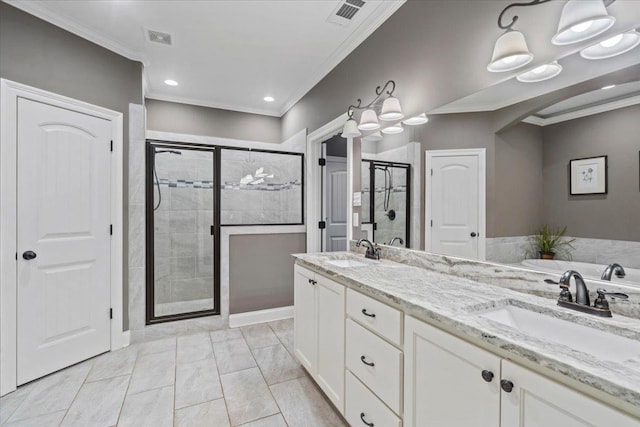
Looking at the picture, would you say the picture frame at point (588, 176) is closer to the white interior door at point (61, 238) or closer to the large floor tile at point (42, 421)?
the large floor tile at point (42, 421)

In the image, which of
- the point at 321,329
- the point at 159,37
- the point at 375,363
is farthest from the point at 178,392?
the point at 159,37

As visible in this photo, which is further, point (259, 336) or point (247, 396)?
point (259, 336)

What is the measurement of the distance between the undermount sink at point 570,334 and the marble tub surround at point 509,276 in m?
Answer: 0.18

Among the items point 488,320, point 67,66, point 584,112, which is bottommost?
point 488,320

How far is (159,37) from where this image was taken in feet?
8.84

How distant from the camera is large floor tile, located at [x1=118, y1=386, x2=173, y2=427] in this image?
180 centimetres

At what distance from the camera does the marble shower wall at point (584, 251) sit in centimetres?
112

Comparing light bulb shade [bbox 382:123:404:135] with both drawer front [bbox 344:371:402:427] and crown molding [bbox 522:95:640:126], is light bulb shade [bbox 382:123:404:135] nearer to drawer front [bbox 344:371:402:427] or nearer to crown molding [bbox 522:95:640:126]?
crown molding [bbox 522:95:640:126]

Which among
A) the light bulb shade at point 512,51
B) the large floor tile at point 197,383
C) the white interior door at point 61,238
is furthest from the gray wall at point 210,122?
the light bulb shade at point 512,51

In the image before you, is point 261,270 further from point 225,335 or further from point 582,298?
point 582,298

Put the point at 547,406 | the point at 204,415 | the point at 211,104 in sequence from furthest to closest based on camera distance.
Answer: the point at 211,104 < the point at 204,415 < the point at 547,406

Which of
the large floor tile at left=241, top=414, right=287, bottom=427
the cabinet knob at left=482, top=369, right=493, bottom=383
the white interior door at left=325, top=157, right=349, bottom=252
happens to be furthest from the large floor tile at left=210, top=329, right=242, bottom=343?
the cabinet knob at left=482, top=369, right=493, bottom=383

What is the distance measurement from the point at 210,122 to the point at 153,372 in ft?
10.6

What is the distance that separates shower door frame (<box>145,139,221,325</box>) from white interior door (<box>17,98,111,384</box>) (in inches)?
17.1
